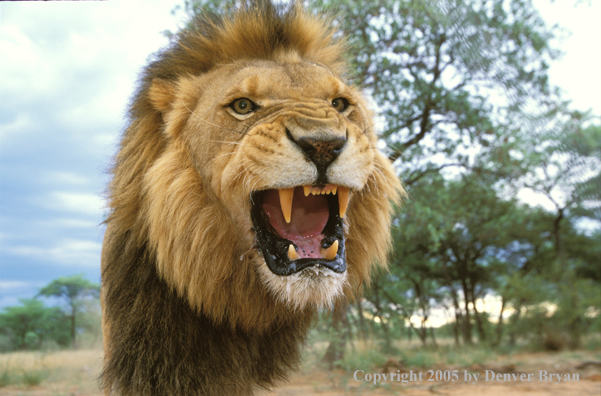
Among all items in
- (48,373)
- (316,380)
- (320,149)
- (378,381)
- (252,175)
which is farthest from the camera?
(316,380)

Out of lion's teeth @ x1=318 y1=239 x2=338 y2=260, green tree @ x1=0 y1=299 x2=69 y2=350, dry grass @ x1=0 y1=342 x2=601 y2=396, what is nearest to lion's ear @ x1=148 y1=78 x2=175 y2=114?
lion's teeth @ x1=318 y1=239 x2=338 y2=260

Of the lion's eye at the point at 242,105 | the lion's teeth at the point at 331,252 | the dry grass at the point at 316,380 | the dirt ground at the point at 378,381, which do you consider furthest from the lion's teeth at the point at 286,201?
the dirt ground at the point at 378,381

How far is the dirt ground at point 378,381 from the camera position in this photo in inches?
227

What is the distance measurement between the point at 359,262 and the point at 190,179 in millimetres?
962

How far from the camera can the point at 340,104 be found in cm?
244

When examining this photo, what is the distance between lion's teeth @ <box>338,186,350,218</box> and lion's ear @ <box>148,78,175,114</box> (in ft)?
3.39

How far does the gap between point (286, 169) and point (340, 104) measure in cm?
75

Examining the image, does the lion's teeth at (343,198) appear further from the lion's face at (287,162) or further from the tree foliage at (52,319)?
the tree foliage at (52,319)

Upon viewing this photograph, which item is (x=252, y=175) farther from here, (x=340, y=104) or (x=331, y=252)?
(x=340, y=104)

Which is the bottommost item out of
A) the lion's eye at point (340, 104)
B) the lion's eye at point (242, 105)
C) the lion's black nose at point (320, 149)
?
the lion's black nose at point (320, 149)

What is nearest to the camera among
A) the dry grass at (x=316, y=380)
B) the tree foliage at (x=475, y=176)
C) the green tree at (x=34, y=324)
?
the tree foliage at (x=475, y=176)


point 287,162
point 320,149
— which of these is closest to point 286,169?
point 287,162

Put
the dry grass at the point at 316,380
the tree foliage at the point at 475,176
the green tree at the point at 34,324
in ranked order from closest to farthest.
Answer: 1. the tree foliage at the point at 475,176
2. the dry grass at the point at 316,380
3. the green tree at the point at 34,324

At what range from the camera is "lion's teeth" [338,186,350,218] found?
2102 millimetres
